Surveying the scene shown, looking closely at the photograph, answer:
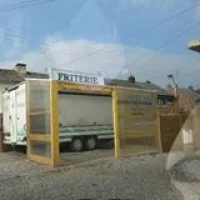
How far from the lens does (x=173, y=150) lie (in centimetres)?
2039

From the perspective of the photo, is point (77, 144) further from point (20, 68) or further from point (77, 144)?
point (20, 68)

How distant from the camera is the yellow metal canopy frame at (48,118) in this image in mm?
15789

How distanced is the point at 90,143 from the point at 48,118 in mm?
7763

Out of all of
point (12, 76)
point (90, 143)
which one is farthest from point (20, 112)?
point (12, 76)

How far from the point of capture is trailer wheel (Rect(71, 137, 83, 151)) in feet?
74.8

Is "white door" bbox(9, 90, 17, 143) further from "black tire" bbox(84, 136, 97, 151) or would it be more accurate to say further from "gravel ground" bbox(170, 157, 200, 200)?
"gravel ground" bbox(170, 157, 200, 200)

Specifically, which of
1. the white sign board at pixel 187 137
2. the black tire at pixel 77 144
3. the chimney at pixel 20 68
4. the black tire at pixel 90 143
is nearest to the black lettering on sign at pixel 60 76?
the white sign board at pixel 187 137

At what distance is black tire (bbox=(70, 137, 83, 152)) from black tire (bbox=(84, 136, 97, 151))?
29 centimetres

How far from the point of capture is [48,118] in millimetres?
16188

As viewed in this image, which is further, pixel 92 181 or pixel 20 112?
pixel 20 112

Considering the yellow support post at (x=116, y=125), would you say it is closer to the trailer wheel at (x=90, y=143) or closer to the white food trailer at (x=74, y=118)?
the white food trailer at (x=74, y=118)

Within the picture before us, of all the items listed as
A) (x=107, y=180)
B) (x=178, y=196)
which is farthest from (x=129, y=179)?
(x=178, y=196)

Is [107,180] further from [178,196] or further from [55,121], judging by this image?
[55,121]

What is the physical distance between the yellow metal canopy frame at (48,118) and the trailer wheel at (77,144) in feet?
14.4
